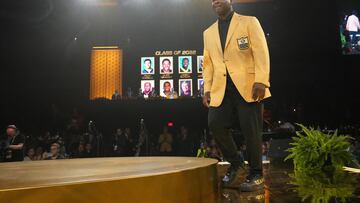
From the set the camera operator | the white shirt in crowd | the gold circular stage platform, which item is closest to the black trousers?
the gold circular stage platform

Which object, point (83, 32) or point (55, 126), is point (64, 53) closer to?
point (83, 32)

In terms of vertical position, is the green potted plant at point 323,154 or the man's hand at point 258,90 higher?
the man's hand at point 258,90

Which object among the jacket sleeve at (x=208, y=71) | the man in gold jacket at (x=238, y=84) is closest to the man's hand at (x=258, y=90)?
the man in gold jacket at (x=238, y=84)

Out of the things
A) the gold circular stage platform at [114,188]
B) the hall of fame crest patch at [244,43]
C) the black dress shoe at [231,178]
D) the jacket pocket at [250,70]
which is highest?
the hall of fame crest patch at [244,43]

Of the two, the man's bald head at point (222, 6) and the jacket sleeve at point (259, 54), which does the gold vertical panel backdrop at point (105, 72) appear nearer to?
the man's bald head at point (222, 6)

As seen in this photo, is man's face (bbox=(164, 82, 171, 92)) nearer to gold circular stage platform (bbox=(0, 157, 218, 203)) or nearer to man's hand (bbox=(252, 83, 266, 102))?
man's hand (bbox=(252, 83, 266, 102))

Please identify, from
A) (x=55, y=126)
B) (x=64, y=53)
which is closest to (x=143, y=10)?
(x=64, y=53)

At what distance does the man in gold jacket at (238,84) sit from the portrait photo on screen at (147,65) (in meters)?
8.22

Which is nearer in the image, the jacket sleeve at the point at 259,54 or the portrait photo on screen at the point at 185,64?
the jacket sleeve at the point at 259,54

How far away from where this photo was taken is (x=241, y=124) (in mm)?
1861

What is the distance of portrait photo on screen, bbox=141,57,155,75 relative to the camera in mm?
10203

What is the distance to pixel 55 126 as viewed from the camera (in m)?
8.14

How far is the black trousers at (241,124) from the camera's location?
1.83 meters

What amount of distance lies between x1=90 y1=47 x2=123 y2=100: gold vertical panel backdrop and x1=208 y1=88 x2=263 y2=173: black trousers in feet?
26.8
